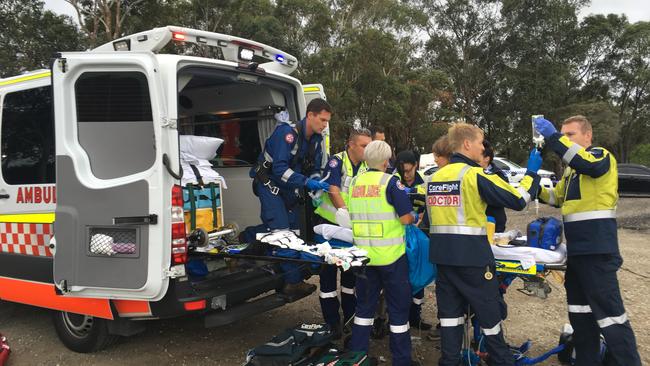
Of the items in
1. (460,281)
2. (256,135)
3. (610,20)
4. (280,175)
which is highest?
(610,20)

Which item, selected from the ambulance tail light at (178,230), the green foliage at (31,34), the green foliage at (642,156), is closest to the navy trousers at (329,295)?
the ambulance tail light at (178,230)

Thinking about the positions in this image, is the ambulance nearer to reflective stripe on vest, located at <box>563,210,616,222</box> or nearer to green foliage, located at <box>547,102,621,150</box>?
reflective stripe on vest, located at <box>563,210,616,222</box>

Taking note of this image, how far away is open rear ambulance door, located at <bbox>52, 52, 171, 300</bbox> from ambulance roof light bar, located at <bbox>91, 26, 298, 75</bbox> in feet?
0.85

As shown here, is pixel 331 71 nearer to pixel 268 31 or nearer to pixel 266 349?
pixel 268 31

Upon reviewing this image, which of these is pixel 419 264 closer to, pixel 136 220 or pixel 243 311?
pixel 243 311

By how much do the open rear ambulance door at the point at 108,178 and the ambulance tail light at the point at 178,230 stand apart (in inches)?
2.8

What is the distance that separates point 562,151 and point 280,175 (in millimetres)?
2074

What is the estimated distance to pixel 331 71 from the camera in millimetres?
20609

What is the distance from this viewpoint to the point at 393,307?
3.22 m

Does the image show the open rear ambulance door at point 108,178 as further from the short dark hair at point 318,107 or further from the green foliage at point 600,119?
the green foliage at point 600,119

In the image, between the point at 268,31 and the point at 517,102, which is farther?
the point at 517,102

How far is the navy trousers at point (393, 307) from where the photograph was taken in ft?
10.5

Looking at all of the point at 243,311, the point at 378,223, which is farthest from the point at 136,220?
the point at 378,223

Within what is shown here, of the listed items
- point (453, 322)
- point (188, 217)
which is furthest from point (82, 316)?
point (453, 322)
